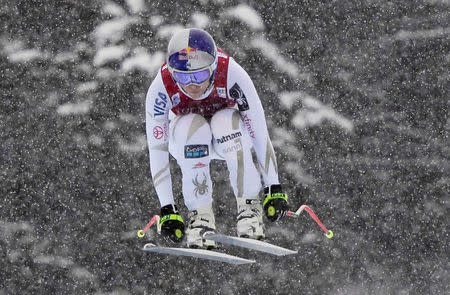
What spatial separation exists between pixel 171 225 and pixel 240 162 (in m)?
0.58

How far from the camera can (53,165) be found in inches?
303

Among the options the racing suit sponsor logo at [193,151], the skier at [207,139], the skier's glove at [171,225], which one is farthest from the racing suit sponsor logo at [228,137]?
the skier's glove at [171,225]

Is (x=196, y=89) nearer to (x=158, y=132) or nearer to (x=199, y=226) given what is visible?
(x=158, y=132)

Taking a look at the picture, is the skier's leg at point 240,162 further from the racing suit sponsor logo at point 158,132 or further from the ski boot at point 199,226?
the racing suit sponsor logo at point 158,132

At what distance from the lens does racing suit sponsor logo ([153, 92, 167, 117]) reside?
5082mm

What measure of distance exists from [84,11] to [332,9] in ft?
7.55

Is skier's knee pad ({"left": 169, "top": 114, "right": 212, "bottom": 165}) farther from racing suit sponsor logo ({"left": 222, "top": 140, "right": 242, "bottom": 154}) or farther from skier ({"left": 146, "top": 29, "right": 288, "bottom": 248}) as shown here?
racing suit sponsor logo ({"left": 222, "top": 140, "right": 242, "bottom": 154})

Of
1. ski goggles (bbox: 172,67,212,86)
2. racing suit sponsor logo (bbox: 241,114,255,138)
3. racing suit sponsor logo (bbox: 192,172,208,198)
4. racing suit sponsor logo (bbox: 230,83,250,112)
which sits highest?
ski goggles (bbox: 172,67,212,86)

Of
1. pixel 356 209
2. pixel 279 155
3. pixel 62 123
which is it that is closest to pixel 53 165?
pixel 62 123

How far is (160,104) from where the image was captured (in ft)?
16.7

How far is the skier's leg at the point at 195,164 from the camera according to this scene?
5.01 m

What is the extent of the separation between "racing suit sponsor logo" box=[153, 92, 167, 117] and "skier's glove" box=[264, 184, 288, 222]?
0.82 metres

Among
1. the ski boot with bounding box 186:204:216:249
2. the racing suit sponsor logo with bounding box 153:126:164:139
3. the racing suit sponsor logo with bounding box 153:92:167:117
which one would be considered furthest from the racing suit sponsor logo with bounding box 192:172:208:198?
the racing suit sponsor logo with bounding box 153:92:167:117

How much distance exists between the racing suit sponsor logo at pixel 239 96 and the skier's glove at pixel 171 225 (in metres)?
0.77
